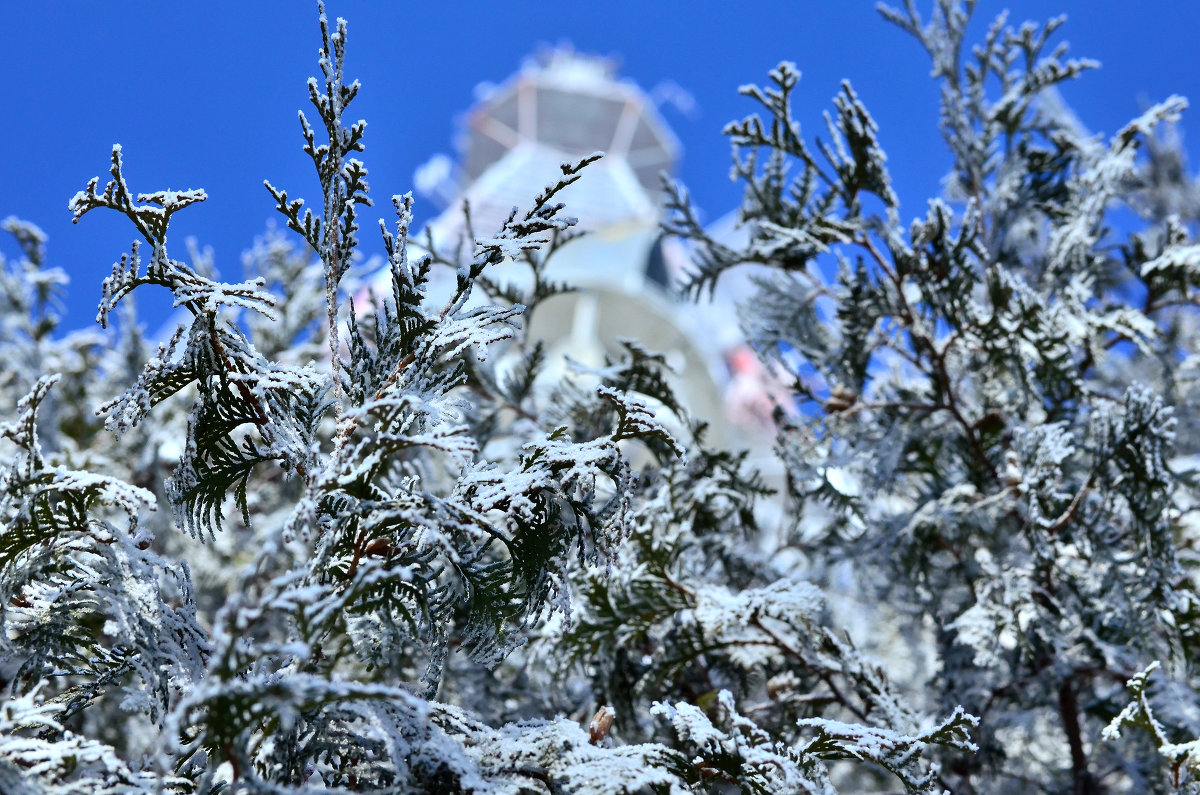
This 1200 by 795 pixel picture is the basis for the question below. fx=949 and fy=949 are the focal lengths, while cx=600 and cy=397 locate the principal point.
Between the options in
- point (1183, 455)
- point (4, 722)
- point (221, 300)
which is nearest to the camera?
point (4, 722)

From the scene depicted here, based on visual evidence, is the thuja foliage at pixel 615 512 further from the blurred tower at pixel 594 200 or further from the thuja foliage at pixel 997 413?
the blurred tower at pixel 594 200

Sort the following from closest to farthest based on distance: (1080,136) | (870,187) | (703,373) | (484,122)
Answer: (870,187)
(1080,136)
(703,373)
(484,122)

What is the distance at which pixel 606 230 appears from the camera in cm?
1505

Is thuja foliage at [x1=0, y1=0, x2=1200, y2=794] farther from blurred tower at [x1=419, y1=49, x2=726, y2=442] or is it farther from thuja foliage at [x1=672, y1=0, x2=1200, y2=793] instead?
blurred tower at [x1=419, y1=49, x2=726, y2=442]

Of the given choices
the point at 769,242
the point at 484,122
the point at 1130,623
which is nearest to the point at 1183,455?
the point at 1130,623

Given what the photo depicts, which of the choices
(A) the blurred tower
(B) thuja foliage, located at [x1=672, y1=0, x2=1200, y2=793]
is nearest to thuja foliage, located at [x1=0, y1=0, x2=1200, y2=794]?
(B) thuja foliage, located at [x1=672, y1=0, x2=1200, y2=793]

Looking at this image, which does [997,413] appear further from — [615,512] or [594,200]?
[594,200]

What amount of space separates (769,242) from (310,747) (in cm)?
Result: 227

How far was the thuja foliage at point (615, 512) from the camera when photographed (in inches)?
67.9

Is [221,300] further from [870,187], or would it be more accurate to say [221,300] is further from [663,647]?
[870,187]

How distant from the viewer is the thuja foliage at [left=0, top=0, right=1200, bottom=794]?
1.73 m

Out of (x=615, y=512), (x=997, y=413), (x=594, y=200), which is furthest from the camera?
(x=594, y=200)

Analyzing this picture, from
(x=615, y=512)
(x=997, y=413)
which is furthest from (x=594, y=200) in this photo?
(x=615, y=512)

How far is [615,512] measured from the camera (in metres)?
1.93
